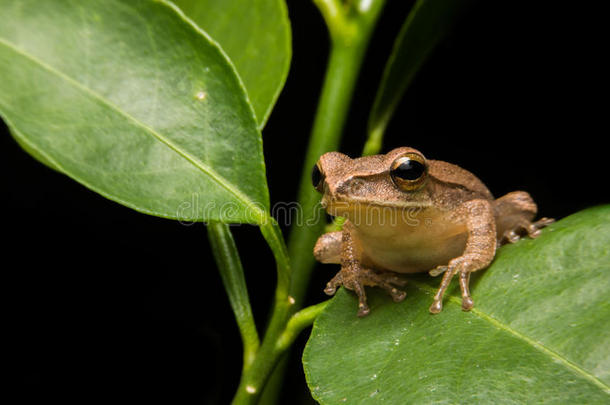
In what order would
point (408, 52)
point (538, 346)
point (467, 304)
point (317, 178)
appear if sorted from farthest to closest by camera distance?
point (408, 52)
point (317, 178)
point (467, 304)
point (538, 346)

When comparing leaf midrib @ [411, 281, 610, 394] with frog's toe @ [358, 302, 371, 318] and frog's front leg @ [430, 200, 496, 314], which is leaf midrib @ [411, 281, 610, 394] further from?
frog's toe @ [358, 302, 371, 318]

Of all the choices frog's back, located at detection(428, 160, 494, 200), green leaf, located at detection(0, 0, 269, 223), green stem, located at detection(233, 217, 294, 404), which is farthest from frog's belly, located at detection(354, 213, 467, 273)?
green leaf, located at detection(0, 0, 269, 223)

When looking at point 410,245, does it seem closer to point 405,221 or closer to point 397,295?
point 405,221

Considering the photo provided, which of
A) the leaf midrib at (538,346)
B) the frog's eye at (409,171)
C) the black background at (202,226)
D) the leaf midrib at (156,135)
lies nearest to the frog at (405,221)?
the frog's eye at (409,171)

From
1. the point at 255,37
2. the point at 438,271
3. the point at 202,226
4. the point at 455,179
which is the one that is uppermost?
the point at 255,37

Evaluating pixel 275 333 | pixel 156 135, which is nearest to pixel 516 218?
pixel 275 333

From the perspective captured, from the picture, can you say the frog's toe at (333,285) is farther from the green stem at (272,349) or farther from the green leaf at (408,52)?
the green leaf at (408,52)
